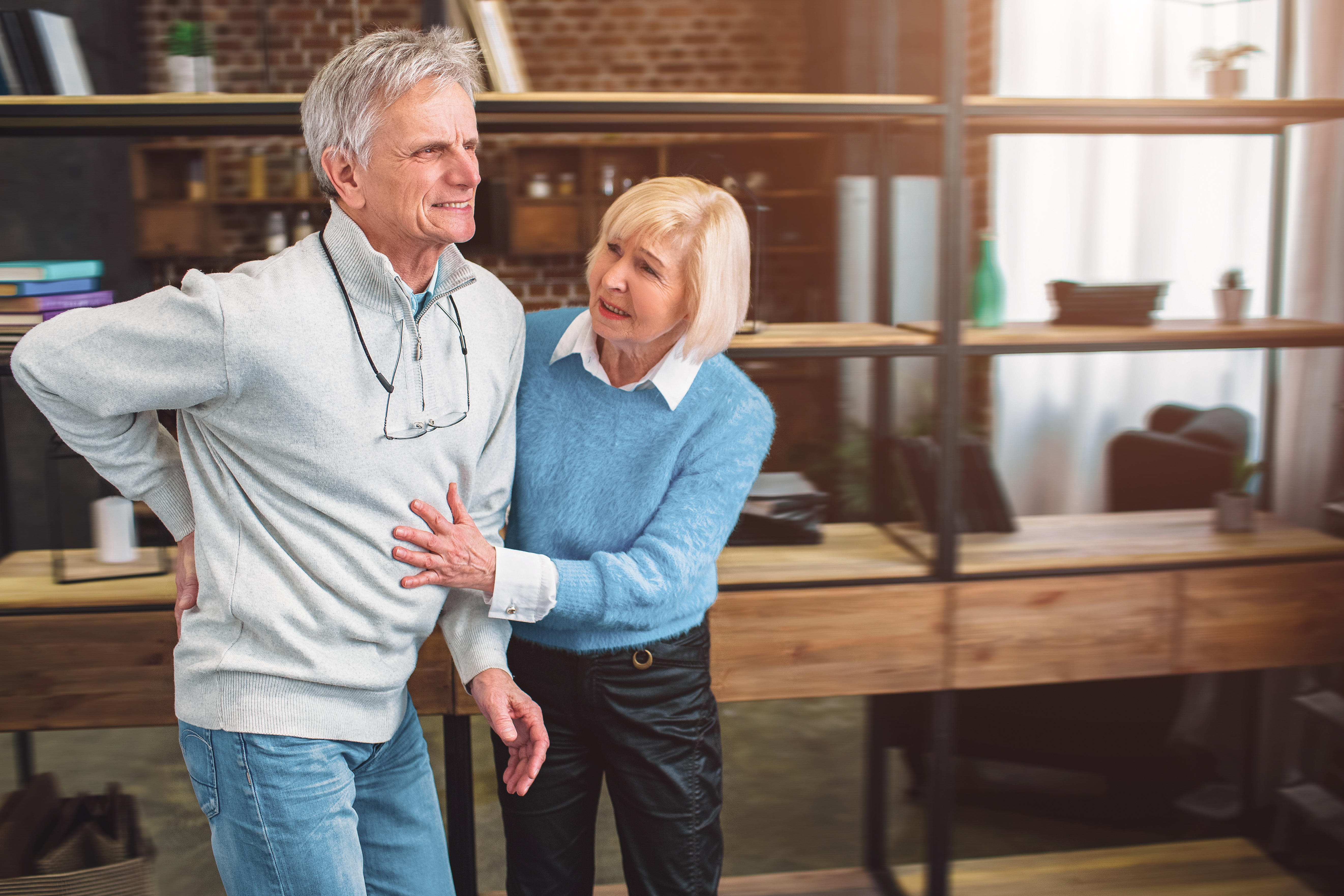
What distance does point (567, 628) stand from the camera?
155cm

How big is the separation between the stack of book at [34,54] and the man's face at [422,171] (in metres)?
1.04

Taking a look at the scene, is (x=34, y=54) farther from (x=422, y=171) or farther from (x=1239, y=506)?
(x=1239, y=506)

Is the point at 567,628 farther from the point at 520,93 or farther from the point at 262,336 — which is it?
the point at 520,93

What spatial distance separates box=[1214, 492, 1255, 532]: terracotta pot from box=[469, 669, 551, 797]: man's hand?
184cm

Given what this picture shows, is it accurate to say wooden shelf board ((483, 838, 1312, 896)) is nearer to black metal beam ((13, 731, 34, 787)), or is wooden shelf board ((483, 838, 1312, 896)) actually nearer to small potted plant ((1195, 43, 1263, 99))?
black metal beam ((13, 731, 34, 787))

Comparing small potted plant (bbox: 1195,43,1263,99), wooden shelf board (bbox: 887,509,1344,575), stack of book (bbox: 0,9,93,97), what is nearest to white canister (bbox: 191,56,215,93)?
stack of book (bbox: 0,9,93,97)

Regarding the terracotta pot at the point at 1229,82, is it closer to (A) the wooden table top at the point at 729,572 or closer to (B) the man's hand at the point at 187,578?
(A) the wooden table top at the point at 729,572


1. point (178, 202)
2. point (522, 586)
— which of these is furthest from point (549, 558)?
point (178, 202)

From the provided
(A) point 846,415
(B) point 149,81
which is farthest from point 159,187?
(A) point 846,415

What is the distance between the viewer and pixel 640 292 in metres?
1.48

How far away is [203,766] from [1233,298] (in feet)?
7.69

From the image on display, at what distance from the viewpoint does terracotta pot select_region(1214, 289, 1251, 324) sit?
7.91 ft

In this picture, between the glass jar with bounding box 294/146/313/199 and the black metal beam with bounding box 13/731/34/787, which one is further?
the glass jar with bounding box 294/146/313/199

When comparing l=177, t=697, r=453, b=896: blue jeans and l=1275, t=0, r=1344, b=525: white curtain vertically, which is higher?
l=1275, t=0, r=1344, b=525: white curtain
